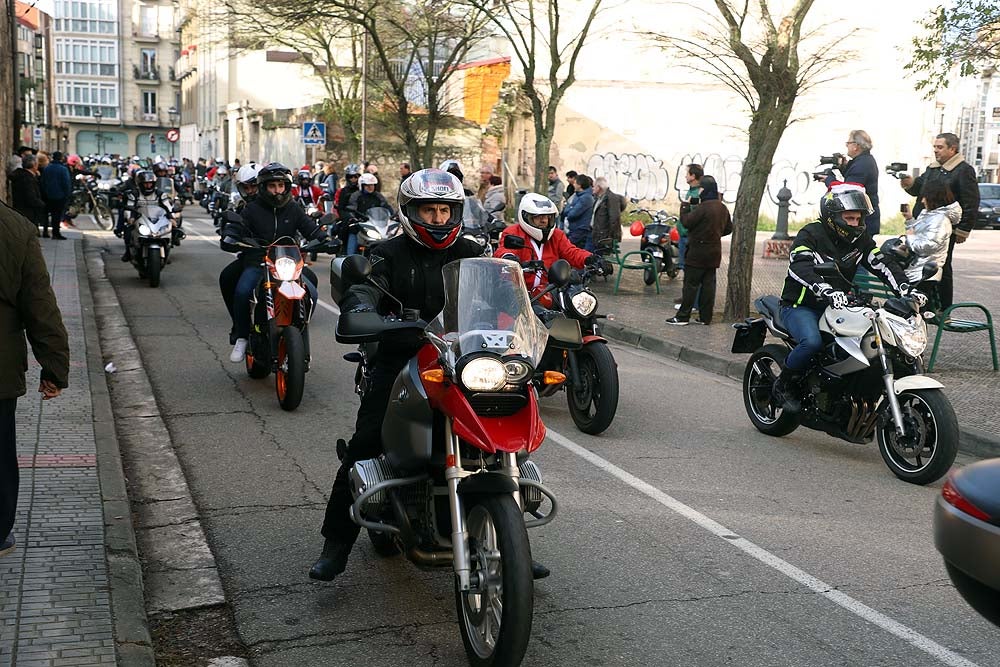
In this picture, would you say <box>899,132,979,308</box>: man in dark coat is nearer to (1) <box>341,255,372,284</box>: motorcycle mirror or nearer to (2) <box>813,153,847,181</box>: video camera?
(2) <box>813,153,847,181</box>: video camera

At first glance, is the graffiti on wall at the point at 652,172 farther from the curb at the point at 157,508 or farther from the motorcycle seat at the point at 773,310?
the motorcycle seat at the point at 773,310

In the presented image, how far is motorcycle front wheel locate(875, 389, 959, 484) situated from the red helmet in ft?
11.4

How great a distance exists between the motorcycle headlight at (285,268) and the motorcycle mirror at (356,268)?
4452mm

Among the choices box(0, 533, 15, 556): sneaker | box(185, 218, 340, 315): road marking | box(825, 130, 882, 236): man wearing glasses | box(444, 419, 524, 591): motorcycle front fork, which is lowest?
box(185, 218, 340, 315): road marking

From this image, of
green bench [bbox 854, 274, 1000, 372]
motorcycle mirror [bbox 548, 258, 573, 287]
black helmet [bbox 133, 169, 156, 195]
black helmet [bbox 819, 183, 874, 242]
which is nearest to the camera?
motorcycle mirror [bbox 548, 258, 573, 287]

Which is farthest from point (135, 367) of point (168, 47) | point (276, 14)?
point (168, 47)

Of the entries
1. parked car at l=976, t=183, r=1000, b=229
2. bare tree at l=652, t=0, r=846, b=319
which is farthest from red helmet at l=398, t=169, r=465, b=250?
parked car at l=976, t=183, r=1000, b=229

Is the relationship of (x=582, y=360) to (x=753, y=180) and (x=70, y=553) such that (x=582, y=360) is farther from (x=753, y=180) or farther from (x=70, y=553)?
(x=753, y=180)

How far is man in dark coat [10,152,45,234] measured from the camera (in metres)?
21.9

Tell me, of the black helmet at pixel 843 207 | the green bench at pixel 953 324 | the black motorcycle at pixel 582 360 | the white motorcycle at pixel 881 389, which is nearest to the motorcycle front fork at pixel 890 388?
the white motorcycle at pixel 881 389

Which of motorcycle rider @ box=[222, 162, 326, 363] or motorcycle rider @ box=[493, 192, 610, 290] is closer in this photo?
motorcycle rider @ box=[493, 192, 610, 290]

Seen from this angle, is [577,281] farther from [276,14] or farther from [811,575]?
[276,14]

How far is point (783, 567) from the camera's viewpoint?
5.32 m

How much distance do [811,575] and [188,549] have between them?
294 cm
